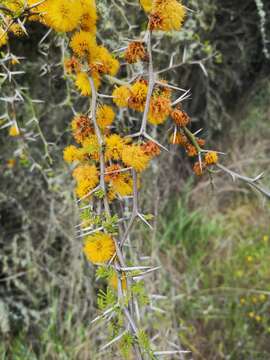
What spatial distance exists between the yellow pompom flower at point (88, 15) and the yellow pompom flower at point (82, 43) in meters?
0.02

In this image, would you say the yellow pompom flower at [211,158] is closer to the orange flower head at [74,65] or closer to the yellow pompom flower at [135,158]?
the yellow pompom flower at [135,158]

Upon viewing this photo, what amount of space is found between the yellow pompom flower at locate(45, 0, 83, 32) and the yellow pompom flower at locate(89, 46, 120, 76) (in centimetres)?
10

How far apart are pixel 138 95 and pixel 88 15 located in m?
0.20

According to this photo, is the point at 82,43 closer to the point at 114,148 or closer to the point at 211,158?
the point at 114,148

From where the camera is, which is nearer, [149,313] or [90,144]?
[90,144]

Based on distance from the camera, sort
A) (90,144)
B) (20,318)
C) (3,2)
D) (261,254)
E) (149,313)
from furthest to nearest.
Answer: (261,254)
(20,318)
(149,313)
(3,2)
(90,144)

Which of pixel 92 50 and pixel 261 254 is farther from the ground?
pixel 92 50

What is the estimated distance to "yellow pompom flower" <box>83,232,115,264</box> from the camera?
0.97 metres

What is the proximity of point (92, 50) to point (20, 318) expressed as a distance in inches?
66.7

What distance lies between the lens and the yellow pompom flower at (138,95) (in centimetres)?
105

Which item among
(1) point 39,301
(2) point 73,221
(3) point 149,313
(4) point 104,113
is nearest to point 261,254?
(3) point 149,313

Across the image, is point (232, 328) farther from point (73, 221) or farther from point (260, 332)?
point (73, 221)

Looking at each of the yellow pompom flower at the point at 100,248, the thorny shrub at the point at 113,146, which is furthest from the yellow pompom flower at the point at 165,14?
the yellow pompom flower at the point at 100,248

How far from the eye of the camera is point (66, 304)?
2.54m
